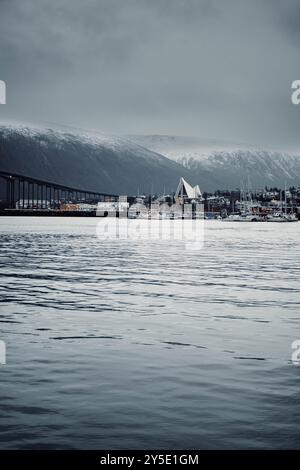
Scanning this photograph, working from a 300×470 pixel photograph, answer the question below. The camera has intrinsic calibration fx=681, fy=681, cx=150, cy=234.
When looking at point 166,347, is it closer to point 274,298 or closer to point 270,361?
point 270,361

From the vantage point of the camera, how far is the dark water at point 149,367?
8594 mm

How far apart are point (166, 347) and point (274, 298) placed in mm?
8806

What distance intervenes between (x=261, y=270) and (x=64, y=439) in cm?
2615

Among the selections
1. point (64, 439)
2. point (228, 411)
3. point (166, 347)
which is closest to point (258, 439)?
point (228, 411)

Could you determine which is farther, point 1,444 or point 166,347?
point 166,347

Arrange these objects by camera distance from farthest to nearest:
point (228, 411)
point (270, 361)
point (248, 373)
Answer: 1. point (270, 361)
2. point (248, 373)
3. point (228, 411)

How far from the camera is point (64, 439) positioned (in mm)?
8281

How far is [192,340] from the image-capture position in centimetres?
1469

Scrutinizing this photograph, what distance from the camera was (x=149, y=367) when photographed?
12.1 meters

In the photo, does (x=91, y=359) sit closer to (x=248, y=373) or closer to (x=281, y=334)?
(x=248, y=373)

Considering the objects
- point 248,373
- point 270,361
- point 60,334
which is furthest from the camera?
point 60,334

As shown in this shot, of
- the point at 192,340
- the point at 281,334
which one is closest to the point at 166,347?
the point at 192,340

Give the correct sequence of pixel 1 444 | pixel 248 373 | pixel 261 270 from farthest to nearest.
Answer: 1. pixel 261 270
2. pixel 248 373
3. pixel 1 444

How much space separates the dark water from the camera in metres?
8.59
